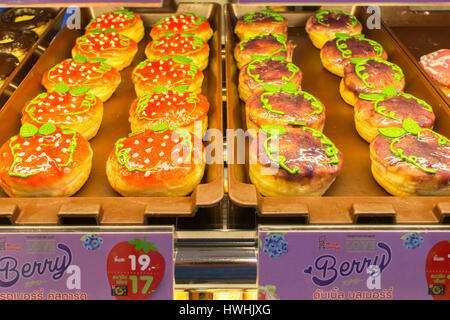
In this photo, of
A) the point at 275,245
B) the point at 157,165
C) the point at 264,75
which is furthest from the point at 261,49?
the point at 275,245

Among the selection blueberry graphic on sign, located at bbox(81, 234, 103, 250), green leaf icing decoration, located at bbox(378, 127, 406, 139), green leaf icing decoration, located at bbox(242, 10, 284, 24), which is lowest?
green leaf icing decoration, located at bbox(378, 127, 406, 139)

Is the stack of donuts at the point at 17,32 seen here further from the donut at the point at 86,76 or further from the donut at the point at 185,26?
the donut at the point at 185,26

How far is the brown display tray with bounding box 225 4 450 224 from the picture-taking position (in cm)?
166

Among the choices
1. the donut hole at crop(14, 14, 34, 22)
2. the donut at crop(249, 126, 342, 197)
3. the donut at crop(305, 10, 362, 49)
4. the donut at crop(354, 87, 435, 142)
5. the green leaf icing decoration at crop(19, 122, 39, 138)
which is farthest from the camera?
the donut hole at crop(14, 14, 34, 22)

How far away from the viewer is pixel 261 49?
10.8 feet

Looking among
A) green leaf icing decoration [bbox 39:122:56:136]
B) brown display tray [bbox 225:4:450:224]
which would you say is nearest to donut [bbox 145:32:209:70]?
brown display tray [bbox 225:4:450:224]

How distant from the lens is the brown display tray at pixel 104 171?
165cm

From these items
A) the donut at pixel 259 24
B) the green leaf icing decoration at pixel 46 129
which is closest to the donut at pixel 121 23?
the donut at pixel 259 24

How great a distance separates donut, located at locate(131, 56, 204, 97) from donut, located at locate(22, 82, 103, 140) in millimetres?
367

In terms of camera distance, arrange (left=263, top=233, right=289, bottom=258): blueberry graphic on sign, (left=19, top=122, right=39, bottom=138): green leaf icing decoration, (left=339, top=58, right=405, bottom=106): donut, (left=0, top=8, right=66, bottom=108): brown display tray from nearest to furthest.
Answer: (left=263, top=233, right=289, bottom=258): blueberry graphic on sign < (left=19, top=122, right=39, bottom=138): green leaf icing decoration < (left=0, top=8, right=66, bottom=108): brown display tray < (left=339, top=58, right=405, bottom=106): donut

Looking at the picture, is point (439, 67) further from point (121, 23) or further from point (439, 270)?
point (121, 23)

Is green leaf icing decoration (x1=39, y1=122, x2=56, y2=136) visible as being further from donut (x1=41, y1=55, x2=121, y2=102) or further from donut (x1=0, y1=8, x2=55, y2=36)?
donut (x1=0, y1=8, x2=55, y2=36)

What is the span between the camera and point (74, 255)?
5.28 ft

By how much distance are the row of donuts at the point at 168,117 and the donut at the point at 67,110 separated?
0.27 meters
